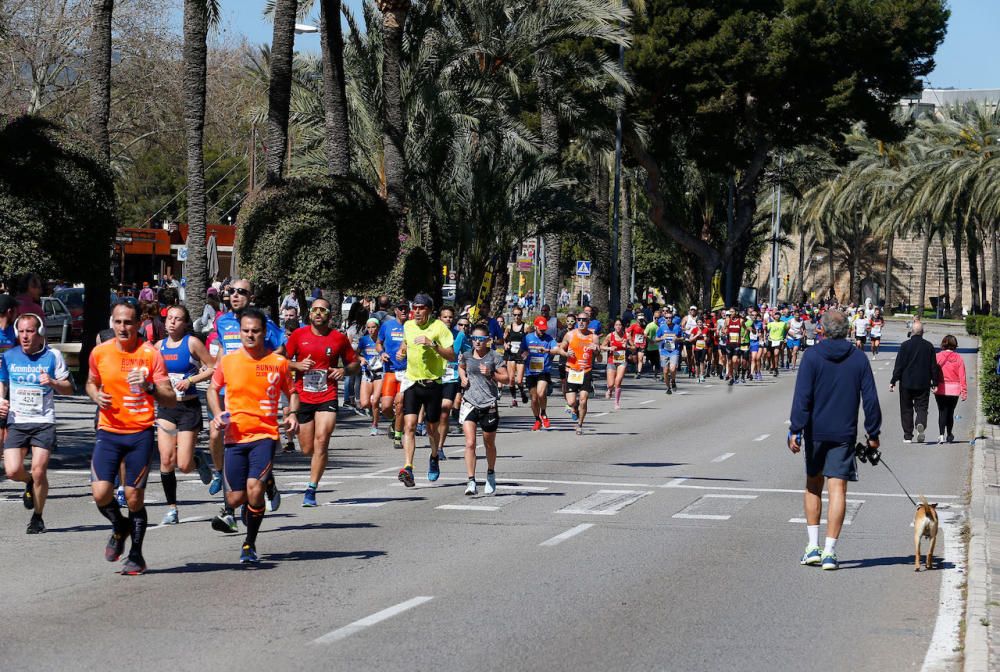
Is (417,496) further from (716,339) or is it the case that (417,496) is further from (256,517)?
(716,339)

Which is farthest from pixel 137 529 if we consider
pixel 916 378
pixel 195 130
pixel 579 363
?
pixel 195 130

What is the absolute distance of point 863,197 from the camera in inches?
3467

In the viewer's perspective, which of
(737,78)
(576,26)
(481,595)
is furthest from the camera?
(737,78)

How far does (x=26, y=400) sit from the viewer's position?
1168 cm

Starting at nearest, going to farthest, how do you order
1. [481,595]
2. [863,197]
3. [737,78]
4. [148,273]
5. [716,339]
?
[481,595], [716,339], [737,78], [148,273], [863,197]

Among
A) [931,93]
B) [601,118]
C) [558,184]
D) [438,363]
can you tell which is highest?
[931,93]

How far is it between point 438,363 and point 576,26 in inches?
948

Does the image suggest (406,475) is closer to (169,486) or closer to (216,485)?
(216,485)

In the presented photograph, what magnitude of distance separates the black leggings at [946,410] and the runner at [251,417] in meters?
15.1

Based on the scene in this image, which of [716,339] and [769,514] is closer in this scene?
[769,514]

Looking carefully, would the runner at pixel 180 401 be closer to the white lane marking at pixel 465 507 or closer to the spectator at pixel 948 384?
the white lane marking at pixel 465 507

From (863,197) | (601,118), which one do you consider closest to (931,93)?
(863,197)

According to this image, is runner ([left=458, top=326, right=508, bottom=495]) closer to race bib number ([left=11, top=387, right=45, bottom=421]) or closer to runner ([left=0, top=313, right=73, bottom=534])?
runner ([left=0, top=313, right=73, bottom=534])

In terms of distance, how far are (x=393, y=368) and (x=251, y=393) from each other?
385 inches
